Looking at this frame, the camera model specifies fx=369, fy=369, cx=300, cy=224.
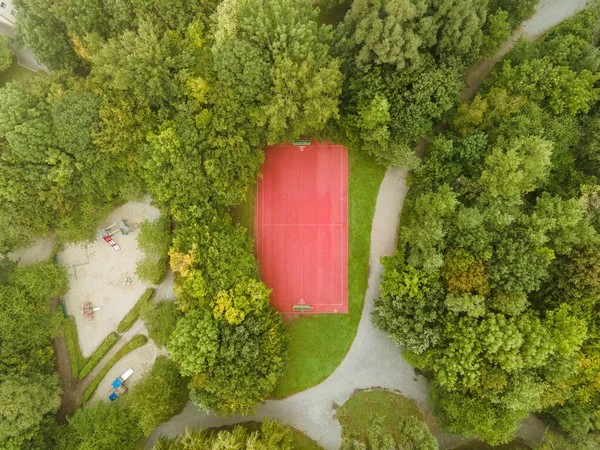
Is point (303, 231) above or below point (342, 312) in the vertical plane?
above

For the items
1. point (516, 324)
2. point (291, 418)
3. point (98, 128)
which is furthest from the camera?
point (291, 418)

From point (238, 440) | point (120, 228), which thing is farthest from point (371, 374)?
point (120, 228)

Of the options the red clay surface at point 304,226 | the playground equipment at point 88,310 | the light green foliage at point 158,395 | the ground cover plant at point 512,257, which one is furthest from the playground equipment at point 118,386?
the ground cover plant at point 512,257

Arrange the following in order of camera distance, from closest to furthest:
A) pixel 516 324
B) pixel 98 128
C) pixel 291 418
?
pixel 516 324 → pixel 98 128 → pixel 291 418

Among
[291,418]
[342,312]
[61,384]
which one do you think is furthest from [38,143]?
[291,418]

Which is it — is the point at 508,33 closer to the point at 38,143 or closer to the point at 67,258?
the point at 38,143

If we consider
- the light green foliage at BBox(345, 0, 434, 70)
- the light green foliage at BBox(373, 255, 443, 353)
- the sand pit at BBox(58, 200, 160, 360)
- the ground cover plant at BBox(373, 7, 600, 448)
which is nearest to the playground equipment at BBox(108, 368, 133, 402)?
the sand pit at BBox(58, 200, 160, 360)

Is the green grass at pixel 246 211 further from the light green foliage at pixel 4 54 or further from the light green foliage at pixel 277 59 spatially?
the light green foliage at pixel 4 54
